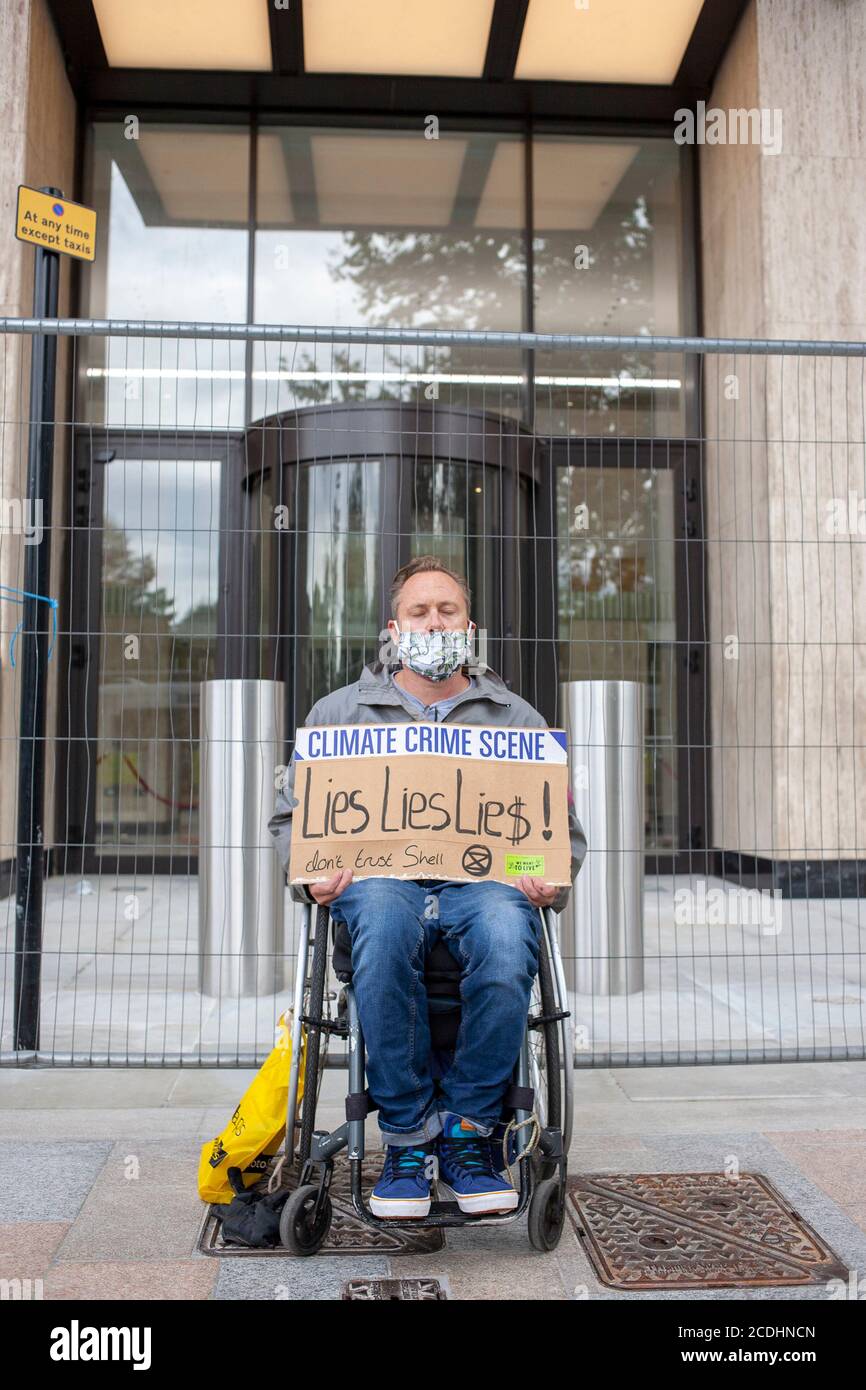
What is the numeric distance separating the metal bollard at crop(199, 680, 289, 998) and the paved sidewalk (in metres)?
1.07

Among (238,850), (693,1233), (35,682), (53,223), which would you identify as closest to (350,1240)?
(693,1233)

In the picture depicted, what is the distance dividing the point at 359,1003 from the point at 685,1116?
1440 millimetres

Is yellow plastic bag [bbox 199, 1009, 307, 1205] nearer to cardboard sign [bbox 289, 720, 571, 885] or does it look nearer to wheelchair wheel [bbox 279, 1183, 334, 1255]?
wheelchair wheel [bbox 279, 1183, 334, 1255]

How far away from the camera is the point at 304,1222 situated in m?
2.36

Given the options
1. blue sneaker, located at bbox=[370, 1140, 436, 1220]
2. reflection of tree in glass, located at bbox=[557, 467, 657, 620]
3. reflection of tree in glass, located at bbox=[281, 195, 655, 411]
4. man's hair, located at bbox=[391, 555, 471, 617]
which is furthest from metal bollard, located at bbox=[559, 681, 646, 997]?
reflection of tree in glass, located at bbox=[281, 195, 655, 411]

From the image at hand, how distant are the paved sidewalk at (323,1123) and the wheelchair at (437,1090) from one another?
0.09 m

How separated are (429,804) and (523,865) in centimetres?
27

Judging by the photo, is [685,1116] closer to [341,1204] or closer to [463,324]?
[341,1204]

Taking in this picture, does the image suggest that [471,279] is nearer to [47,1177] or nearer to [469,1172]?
[47,1177]

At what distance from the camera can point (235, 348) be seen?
8750 millimetres

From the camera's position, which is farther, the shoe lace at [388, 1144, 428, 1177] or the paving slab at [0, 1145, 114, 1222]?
the paving slab at [0, 1145, 114, 1222]

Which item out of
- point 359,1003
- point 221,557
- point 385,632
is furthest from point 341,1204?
point 221,557

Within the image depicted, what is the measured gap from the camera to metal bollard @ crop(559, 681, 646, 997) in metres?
4.86

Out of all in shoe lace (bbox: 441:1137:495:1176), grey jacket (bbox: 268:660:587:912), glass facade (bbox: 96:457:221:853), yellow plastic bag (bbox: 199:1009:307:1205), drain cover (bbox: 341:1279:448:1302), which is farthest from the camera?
glass facade (bbox: 96:457:221:853)
